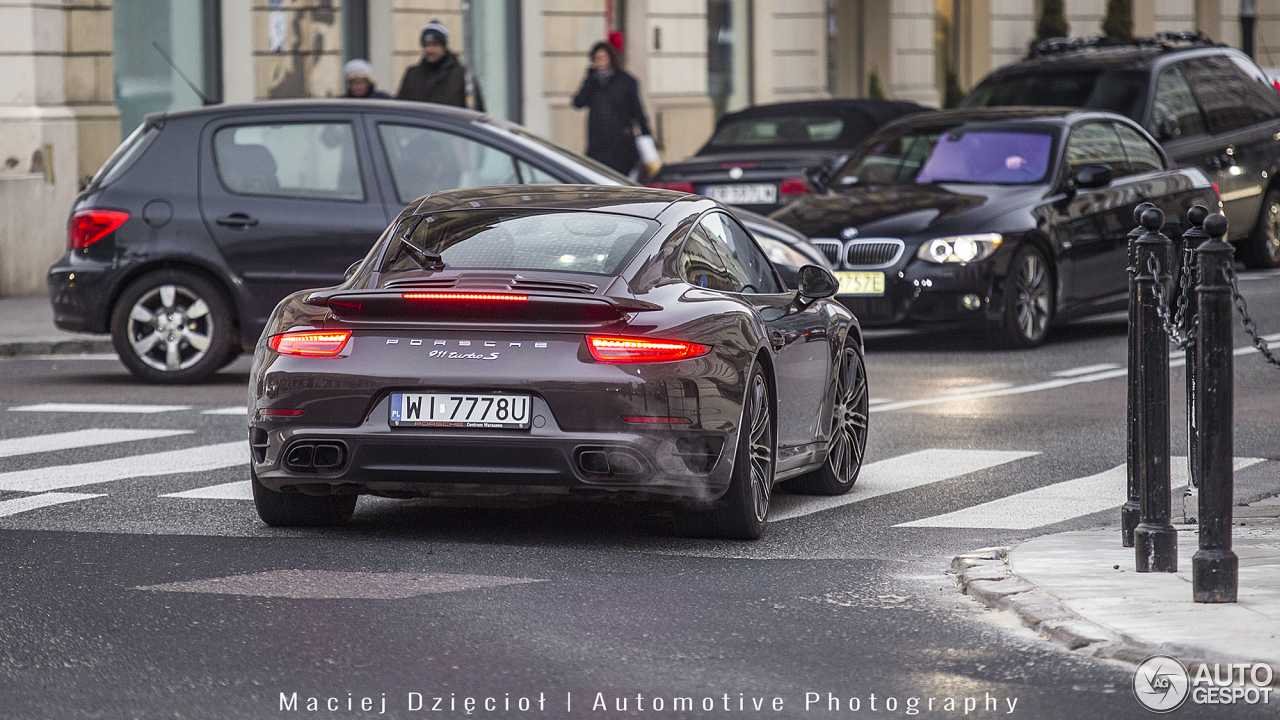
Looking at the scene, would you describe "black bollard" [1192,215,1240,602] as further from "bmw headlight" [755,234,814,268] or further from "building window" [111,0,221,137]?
"building window" [111,0,221,137]

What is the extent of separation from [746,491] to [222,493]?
2.44m

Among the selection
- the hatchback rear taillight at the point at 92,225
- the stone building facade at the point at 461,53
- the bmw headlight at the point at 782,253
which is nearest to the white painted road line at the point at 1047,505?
the bmw headlight at the point at 782,253

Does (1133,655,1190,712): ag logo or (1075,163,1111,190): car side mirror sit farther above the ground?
(1075,163,1111,190): car side mirror

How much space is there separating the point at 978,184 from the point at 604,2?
1319cm

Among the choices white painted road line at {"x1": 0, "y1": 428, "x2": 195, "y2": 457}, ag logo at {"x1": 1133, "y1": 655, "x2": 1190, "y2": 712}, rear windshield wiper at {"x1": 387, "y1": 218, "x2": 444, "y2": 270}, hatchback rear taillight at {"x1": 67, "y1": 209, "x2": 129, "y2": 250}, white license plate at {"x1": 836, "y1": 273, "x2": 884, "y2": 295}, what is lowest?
white painted road line at {"x1": 0, "y1": 428, "x2": 195, "y2": 457}

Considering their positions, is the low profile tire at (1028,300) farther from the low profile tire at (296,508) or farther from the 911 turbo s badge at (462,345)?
the 911 turbo s badge at (462,345)

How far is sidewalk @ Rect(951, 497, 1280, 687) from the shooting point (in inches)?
217

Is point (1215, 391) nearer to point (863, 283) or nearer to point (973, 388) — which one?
point (973, 388)

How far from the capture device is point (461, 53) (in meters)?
25.4

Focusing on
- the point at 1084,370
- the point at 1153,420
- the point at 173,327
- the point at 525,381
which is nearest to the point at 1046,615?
the point at 1153,420

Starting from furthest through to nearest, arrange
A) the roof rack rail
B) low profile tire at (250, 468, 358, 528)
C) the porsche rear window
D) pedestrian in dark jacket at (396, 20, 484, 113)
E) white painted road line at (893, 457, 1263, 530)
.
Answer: the roof rack rail, pedestrian in dark jacket at (396, 20, 484, 113), white painted road line at (893, 457, 1263, 530), low profile tire at (250, 468, 358, 528), the porsche rear window

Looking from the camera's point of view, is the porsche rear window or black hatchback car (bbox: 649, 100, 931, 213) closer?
the porsche rear window

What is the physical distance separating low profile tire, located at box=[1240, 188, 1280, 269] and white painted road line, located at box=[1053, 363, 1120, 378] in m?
6.74

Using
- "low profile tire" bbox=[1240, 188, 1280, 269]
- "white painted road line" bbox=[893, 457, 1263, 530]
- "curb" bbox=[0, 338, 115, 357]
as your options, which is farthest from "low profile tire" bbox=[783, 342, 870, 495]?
"low profile tire" bbox=[1240, 188, 1280, 269]
